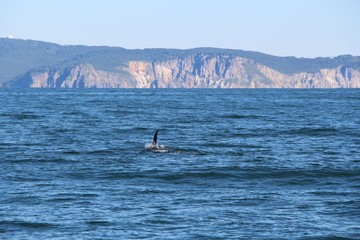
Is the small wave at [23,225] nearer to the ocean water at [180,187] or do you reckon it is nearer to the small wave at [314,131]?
the ocean water at [180,187]

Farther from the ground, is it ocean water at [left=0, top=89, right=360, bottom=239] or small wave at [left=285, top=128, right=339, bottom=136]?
ocean water at [left=0, top=89, right=360, bottom=239]

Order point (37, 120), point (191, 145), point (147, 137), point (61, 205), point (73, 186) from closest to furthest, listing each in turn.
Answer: point (61, 205) < point (73, 186) < point (191, 145) < point (147, 137) < point (37, 120)

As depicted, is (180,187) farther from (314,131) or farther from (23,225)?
(314,131)

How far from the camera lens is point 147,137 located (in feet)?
155

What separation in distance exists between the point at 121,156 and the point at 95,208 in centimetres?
1337

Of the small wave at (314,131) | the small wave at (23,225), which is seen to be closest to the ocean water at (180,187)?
the small wave at (23,225)

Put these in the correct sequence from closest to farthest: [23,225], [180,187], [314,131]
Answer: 1. [23,225]
2. [180,187]
3. [314,131]

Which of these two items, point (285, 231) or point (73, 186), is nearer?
point (285, 231)

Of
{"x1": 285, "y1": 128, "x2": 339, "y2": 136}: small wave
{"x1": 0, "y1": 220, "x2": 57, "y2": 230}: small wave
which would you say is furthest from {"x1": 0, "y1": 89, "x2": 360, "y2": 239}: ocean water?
{"x1": 285, "y1": 128, "x2": 339, "y2": 136}: small wave

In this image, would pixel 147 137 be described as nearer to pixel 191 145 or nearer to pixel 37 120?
pixel 191 145

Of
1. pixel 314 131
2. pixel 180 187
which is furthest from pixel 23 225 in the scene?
pixel 314 131

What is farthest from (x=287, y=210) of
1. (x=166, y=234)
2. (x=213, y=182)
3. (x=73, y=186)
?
(x=73, y=186)

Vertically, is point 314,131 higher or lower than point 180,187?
lower

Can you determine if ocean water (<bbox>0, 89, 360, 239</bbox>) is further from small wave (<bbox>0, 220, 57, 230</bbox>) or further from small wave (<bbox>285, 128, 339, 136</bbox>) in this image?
small wave (<bbox>285, 128, 339, 136</bbox>)
